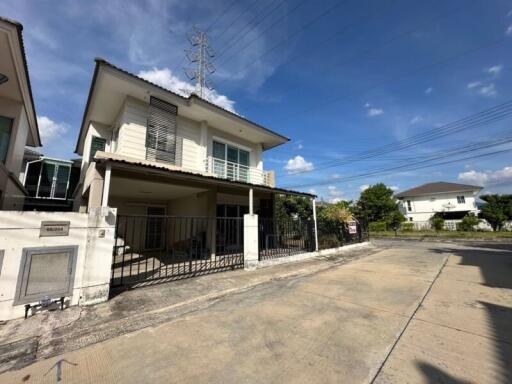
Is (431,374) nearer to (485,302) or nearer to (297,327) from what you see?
(297,327)

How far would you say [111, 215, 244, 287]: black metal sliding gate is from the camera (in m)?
6.41

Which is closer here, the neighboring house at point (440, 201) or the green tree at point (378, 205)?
the green tree at point (378, 205)

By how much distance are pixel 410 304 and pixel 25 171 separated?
2104cm

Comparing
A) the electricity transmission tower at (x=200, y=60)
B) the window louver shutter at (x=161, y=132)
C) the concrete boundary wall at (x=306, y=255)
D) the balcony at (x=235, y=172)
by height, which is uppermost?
the electricity transmission tower at (x=200, y=60)

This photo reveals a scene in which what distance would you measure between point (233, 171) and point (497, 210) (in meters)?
30.8

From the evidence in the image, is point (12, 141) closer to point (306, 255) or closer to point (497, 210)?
point (306, 255)

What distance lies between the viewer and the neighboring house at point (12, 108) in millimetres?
5090

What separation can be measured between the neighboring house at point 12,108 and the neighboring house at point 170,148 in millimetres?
1968

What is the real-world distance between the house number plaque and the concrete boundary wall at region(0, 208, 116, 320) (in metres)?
0.05

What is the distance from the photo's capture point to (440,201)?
34.7 meters

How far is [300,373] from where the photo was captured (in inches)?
94.5

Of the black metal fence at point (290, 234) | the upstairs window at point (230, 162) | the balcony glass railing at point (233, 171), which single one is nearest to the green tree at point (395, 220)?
the black metal fence at point (290, 234)

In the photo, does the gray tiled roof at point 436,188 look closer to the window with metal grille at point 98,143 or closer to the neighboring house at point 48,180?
the window with metal grille at point 98,143

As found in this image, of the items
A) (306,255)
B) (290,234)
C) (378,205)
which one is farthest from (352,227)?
(378,205)
